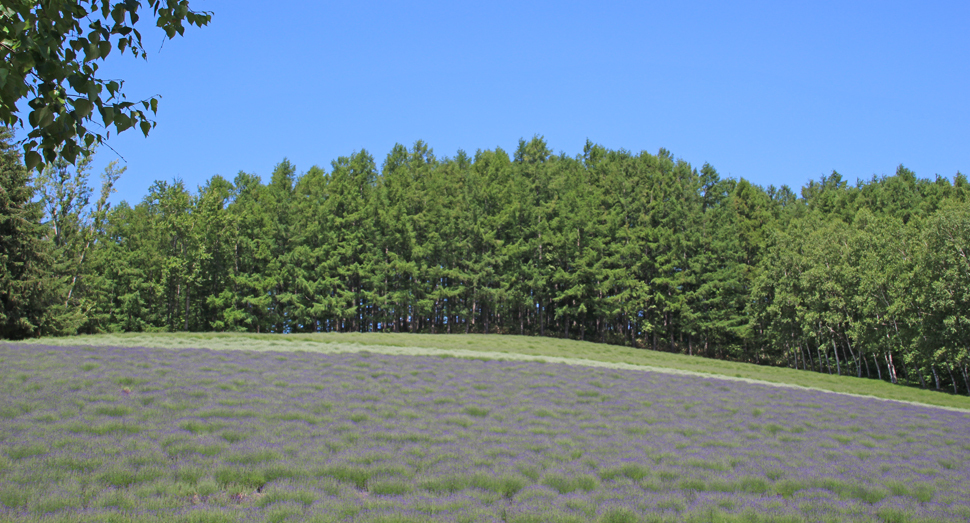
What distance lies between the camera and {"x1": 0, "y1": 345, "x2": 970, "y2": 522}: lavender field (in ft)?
22.5

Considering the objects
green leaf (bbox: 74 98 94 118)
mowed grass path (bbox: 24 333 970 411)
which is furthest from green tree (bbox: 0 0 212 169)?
mowed grass path (bbox: 24 333 970 411)

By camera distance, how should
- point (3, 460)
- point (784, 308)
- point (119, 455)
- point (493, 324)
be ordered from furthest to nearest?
point (493, 324)
point (784, 308)
point (119, 455)
point (3, 460)

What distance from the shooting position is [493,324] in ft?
195

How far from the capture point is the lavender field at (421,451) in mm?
6855

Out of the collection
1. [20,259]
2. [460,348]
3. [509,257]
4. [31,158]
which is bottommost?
[460,348]

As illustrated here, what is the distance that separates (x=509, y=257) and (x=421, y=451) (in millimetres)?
44040

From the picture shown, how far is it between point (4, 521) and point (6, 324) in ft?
96.3

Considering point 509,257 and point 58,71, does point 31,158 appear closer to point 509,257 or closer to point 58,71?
point 58,71

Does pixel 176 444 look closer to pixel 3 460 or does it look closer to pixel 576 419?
→ pixel 3 460

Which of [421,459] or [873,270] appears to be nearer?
[421,459]

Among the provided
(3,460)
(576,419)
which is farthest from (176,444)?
(576,419)

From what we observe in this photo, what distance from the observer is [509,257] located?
5322 centimetres

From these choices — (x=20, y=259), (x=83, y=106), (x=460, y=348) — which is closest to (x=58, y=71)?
(x=83, y=106)

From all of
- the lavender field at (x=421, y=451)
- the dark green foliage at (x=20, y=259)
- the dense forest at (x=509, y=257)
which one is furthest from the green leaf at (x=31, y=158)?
the dense forest at (x=509, y=257)
